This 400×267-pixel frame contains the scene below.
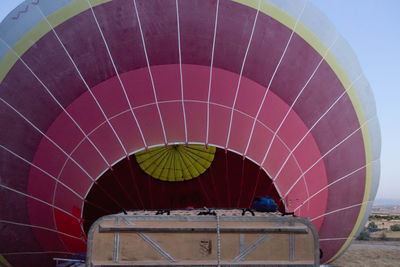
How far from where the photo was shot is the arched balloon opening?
6.43 metres

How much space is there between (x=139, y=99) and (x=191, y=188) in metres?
2.22

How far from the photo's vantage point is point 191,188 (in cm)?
690

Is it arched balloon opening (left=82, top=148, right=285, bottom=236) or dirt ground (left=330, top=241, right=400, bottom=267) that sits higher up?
arched balloon opening (left=82, top=148, right=285, bottom=236)

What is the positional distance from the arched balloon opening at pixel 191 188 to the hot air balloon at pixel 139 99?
88 centimetres

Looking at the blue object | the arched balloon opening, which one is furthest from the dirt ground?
the blue object

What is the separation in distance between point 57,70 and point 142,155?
2.13 m

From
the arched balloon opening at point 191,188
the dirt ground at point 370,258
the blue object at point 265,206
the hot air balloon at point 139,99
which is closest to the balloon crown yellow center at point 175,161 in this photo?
the arched balloon opening at point 191,188

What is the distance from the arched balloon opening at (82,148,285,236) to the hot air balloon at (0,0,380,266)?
0.88m

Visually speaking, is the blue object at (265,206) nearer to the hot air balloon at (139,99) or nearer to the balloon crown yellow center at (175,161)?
the hot air balloon at (139,99)

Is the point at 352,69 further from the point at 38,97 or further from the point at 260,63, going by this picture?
the point at 38,97

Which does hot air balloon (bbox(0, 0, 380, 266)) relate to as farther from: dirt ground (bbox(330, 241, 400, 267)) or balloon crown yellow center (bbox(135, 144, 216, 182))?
dirt ground (bbox(330, 241, 400, 267))

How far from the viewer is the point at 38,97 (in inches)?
215

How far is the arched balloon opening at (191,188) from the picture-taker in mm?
6434

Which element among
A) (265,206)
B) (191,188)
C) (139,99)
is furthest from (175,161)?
(265,206)
